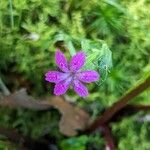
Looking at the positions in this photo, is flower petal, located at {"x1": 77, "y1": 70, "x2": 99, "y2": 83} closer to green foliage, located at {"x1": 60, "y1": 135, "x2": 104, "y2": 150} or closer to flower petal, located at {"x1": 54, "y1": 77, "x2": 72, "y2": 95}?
A: flower petal, located at {"x1": 54, "y1": 77, "x2": 72, "y2": 95}

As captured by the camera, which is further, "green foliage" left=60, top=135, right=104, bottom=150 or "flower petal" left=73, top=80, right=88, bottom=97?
"green foliage" left=60, top=135, right=104, bottom=150

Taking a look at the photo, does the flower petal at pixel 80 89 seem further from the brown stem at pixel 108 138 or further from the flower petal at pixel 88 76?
the brown stem at pixel 108 138

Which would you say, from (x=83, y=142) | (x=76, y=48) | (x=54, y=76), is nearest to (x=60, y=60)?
(x=54, y=76)

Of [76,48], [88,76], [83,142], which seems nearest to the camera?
[88,76]

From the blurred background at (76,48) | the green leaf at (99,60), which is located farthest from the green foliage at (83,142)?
the green leaf at (99,60)

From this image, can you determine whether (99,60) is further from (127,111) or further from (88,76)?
(127,111)

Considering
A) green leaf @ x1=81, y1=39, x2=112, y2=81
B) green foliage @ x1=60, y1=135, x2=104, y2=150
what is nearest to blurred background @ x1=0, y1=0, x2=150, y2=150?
green foliage @ x1=60, y1=135, x2=104, y2=150
